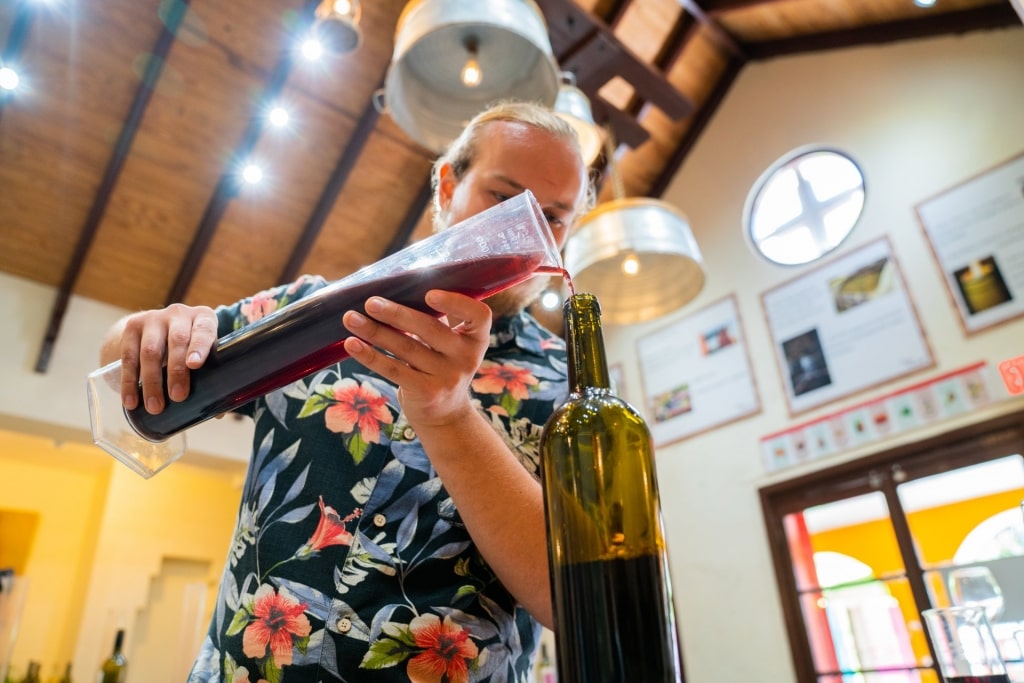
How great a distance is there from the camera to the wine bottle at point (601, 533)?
42 centimetres

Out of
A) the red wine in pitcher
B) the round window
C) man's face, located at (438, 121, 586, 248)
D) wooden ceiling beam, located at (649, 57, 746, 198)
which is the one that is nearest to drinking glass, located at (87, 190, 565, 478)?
the red wine in pitcher

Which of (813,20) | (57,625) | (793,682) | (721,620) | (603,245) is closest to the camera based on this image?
(603,245)

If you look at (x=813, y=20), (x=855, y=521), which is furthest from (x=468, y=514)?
(x=813, y=20)

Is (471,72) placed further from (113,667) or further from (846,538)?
(113,667)

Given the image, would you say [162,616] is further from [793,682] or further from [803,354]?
[803,354]

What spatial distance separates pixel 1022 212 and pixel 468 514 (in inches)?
157

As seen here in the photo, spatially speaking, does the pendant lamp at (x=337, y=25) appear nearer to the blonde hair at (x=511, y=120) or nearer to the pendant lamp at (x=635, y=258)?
the pendant lamp at (x=635, y=258)

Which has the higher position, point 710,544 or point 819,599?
point 710,544

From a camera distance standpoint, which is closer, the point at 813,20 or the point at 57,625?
the point at 813,20

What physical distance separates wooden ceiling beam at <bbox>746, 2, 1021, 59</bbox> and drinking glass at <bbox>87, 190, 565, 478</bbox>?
435 centimetres

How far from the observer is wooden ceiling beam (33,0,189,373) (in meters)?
3.82

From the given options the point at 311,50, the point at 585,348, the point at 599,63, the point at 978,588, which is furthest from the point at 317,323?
the point at 599,63

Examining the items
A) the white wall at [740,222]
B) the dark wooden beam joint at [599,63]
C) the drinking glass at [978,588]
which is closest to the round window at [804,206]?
the white wall at [740,222]

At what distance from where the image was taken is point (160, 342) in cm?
68
